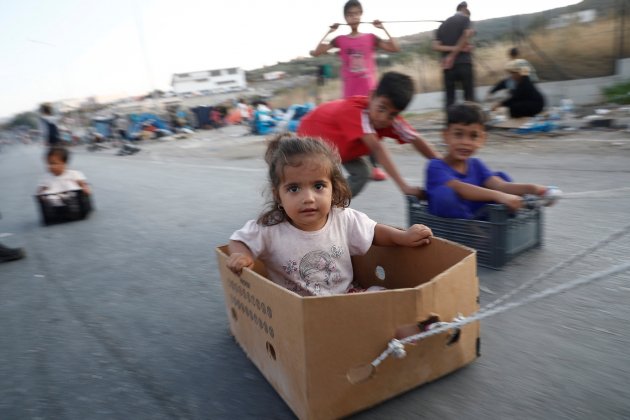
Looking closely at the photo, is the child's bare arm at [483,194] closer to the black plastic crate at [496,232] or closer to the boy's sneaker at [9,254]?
the black plastic crate at [496,232]

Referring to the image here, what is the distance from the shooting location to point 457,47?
25.2 feet

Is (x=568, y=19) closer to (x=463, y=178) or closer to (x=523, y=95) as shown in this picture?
(x=523, y=95)

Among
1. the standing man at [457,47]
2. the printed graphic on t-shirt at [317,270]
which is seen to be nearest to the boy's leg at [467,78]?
the standing man at [457,47]

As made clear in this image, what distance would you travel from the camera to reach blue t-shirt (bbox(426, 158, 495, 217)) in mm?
2973

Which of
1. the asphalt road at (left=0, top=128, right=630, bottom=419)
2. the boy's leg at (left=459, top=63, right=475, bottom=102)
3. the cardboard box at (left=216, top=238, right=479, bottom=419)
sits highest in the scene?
the boy's leg at (left=459, top=63, right=475, bottom=102)

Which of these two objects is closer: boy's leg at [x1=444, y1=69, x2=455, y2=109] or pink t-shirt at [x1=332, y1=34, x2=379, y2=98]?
pink t-shirt at [x1=332, y1=34, x2=379, y2=98]

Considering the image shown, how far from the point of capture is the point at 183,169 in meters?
10.0

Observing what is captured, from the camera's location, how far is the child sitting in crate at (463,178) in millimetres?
2943

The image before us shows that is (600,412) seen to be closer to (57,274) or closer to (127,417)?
(127,417)

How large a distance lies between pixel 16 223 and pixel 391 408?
20.2 ft

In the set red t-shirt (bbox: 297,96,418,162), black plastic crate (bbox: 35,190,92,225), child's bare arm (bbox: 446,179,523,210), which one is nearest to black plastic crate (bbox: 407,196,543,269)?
child's bare arm (bbox: 446,179,523,210)

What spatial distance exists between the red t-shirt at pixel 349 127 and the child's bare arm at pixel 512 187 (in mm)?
736

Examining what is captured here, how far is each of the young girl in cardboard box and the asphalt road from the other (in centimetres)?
49

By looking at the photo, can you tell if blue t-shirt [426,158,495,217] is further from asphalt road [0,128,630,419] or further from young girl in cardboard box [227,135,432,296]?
young girl in cardboard box [227,135,432,296]
